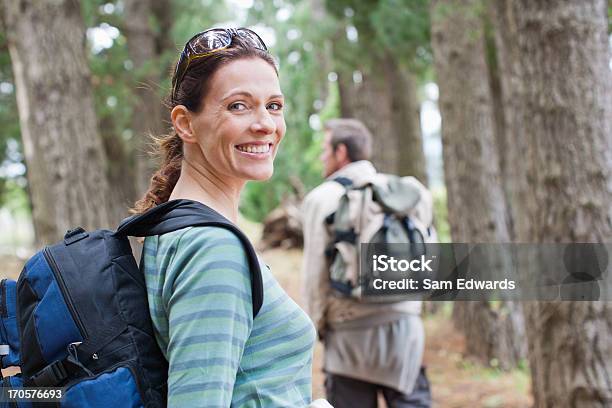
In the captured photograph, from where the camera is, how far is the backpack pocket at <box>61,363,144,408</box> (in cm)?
152

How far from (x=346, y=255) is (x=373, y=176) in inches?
23.4

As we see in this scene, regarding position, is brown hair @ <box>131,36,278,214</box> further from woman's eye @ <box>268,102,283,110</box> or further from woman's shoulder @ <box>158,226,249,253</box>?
woman's shoulder @ <box>158,226,249,253</box>

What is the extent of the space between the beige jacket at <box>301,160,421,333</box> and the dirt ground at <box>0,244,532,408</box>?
2.71m

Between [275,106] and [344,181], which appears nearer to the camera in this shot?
[275,106]

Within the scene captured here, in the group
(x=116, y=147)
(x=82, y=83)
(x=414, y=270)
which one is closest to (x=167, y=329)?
(x=414, y=270)

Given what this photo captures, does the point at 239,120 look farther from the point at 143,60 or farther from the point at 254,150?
the point at 143,60

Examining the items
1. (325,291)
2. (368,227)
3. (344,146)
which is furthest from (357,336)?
(344,146)

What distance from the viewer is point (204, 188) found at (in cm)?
189

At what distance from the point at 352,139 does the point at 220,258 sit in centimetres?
335

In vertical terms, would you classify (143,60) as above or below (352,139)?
above

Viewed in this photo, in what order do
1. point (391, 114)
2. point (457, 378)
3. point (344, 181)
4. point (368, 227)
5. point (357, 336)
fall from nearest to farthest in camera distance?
point (368, 227) < point (357, 336) < point (344, 181) < point (457, 378) < point (391, 114)

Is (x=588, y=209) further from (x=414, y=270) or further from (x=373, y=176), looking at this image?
(x=373, y=176)

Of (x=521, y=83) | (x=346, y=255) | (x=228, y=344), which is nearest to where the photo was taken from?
(x=228, y=344)

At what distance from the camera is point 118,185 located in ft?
46.6
